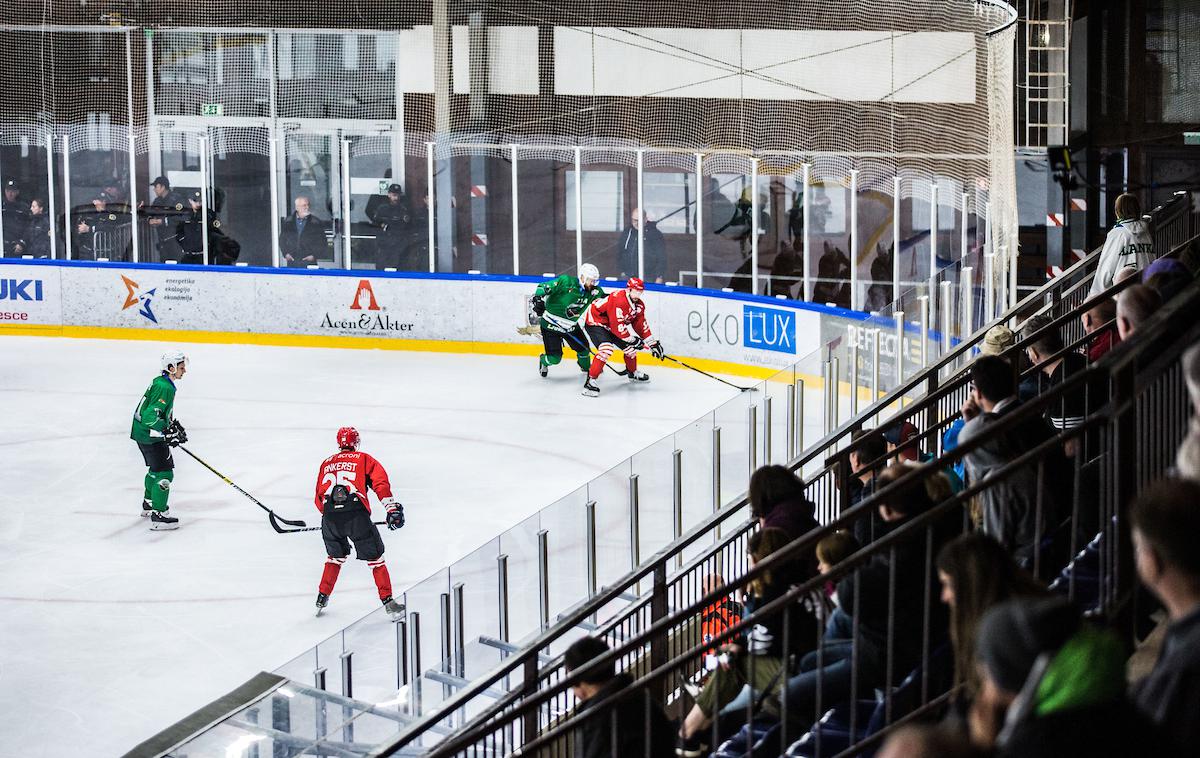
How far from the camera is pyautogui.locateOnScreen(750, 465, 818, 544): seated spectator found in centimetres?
518

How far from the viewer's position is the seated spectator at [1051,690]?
2383mm

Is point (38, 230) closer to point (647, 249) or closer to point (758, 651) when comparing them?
point (647, 249)

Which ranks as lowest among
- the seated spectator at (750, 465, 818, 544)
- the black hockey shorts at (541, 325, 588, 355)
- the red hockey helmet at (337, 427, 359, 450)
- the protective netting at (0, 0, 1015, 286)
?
the black hockey shorts at (541, 325, 588, 355)

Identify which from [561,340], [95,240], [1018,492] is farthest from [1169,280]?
[95,240]

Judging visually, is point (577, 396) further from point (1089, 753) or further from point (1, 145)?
point (1089, 753)

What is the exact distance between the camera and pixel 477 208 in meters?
18.2

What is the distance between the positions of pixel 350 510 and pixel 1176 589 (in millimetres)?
6292

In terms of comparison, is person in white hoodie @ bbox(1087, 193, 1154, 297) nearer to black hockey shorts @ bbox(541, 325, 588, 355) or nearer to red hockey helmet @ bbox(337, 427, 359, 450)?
red hockey helmet @ bbox(337, 427, 359, 450)

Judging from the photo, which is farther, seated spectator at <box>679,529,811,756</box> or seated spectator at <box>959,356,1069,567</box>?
seated spectator at <box>679,529,811,756</box>

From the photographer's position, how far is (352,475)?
8.52 m

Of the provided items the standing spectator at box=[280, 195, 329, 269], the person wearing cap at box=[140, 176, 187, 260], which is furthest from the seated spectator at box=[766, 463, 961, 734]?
the person wearing cap at box=[140, 176, 187, 260]

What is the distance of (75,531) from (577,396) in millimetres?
5444

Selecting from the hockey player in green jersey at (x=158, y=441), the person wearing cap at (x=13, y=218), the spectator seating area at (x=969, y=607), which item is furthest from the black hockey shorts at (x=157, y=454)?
the person wearing cap at (x=13, y=218)

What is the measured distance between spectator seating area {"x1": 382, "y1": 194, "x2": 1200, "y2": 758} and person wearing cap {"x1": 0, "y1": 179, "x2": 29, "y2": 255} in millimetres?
14990
